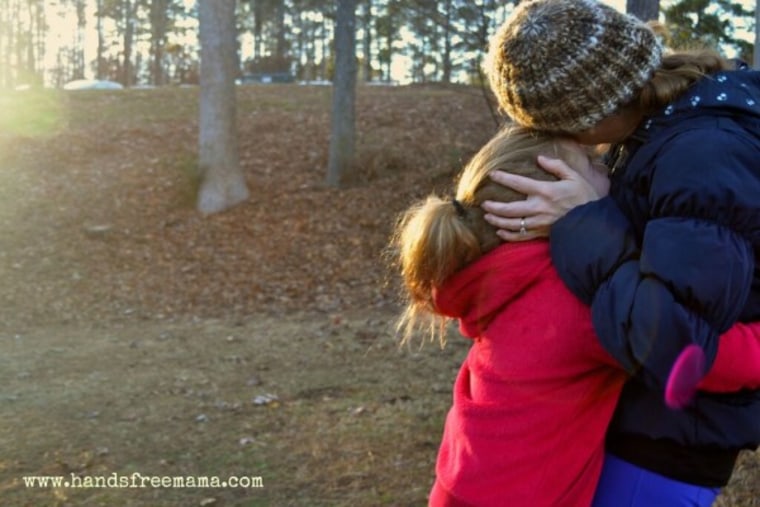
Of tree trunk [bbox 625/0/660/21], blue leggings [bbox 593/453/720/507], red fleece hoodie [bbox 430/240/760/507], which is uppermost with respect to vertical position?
tree trunk [bbox 625/0/660/21]

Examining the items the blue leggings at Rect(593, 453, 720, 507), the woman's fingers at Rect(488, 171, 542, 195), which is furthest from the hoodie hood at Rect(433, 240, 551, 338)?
the blue leggings at Rect(593, 453, 720, 507)

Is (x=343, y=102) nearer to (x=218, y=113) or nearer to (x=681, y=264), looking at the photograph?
(x=218, y=113)

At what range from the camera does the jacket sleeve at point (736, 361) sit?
64.9 inches

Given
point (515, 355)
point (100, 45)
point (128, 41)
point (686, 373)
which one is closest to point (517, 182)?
point (515, 355)

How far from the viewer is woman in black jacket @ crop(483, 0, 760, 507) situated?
5.12 feet

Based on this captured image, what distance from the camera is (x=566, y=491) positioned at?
1.82 m

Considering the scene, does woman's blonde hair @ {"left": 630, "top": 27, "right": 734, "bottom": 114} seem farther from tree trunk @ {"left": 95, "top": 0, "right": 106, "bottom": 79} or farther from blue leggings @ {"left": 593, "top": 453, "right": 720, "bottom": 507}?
tree trunk @ {"left": 95, "top": 0, "right": 106, "bottom": 79}

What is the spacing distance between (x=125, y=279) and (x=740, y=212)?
9.62m

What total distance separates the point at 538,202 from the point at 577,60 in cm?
29

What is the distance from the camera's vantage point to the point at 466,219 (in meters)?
1.87

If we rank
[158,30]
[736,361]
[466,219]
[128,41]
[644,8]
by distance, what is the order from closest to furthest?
[736,361] < [466,219] < [644,8] < [158,30] < [128,41]

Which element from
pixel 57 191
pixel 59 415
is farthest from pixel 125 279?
pixel 59 415

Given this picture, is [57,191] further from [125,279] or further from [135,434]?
[135,434]

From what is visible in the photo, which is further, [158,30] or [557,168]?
[158,30]
